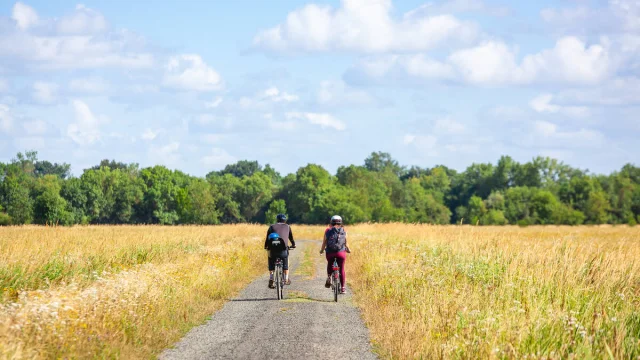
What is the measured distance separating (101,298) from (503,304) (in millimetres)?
7223

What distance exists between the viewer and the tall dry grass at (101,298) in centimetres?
890

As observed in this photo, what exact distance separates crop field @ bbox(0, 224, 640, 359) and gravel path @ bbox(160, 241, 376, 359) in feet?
1.25

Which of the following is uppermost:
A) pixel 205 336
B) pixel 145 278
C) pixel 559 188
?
pixel 559 188

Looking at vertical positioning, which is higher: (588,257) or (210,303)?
(588,257)

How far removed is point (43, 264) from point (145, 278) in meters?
3.09

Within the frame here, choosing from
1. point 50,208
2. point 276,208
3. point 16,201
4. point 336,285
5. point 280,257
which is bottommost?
point 336,285

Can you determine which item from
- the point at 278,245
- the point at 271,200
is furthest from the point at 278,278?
the point at 271,200

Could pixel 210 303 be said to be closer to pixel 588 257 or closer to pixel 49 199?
pixel 588 257

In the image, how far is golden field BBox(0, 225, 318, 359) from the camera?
8.91 meters

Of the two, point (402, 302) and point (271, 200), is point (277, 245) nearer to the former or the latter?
point (402, 302)

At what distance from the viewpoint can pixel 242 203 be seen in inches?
5364

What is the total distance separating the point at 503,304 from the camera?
38.2 ft

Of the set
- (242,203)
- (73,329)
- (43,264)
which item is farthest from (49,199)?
(73,329)

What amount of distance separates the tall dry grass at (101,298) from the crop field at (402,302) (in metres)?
0.03
